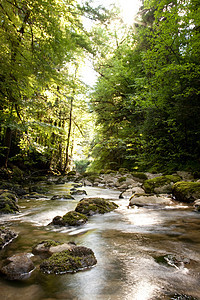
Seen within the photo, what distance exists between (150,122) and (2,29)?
696 centimetres

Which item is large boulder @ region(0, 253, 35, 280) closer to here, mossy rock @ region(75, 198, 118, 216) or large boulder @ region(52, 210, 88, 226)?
large boulder @ region(52, 210, 88, 226)

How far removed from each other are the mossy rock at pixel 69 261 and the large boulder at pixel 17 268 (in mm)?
132

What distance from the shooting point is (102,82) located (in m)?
15.1

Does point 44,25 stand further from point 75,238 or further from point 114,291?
point 114,291

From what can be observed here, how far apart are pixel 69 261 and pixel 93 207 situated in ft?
8.54

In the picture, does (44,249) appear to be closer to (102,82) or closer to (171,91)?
(171,91)

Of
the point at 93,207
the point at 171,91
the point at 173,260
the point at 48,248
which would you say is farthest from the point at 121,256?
the point at 171,91

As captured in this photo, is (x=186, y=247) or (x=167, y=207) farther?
(x=167, y=207)

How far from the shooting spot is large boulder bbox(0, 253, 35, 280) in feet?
5.73

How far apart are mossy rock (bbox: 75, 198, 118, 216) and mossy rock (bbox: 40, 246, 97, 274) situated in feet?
7.50

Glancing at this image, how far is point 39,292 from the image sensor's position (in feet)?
5.13

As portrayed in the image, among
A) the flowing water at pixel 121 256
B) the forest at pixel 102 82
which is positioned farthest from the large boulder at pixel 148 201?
the forest at pixel 102 82

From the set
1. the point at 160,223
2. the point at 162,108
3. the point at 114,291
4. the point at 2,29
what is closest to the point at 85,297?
the point at 114,291

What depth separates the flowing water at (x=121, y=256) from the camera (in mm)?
1546
